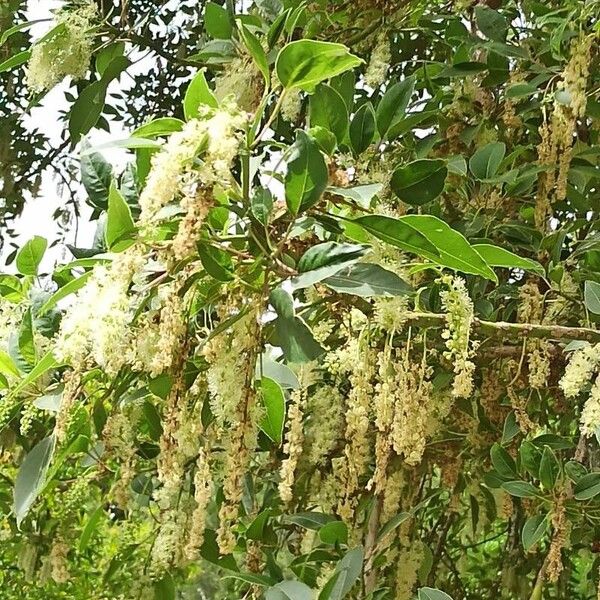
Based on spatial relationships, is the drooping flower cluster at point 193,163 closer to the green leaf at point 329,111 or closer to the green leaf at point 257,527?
the green leaf at point 329,111

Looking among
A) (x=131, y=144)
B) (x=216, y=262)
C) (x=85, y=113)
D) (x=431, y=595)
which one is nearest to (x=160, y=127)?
(x=131, y=144)

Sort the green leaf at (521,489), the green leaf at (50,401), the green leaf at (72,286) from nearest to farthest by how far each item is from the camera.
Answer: the green leaf at (72,286)
the green leaf at (50,401)
the green leaf at (521,489)

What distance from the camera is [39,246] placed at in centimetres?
94

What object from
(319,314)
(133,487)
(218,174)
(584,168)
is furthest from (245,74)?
(133,487)

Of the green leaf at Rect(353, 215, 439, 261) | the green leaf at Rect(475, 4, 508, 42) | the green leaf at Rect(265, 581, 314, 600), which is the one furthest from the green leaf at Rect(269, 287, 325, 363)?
the green leaf at Rect(475, 4, 508, 42)

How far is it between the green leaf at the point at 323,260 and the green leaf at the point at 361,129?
0.72 ft

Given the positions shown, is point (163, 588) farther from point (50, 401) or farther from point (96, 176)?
point (96, 176)

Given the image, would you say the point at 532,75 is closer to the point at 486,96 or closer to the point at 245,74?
the point at 486,96

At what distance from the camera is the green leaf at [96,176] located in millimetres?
859

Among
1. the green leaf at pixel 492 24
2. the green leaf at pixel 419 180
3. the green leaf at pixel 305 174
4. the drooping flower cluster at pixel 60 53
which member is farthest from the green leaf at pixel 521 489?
the drooping flower cluster at pixel 60 53

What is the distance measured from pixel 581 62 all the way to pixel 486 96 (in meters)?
0.31

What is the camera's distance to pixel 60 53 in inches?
46.4

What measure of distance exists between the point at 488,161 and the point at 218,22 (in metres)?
0.42

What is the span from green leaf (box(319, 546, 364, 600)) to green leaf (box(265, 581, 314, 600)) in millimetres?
22
